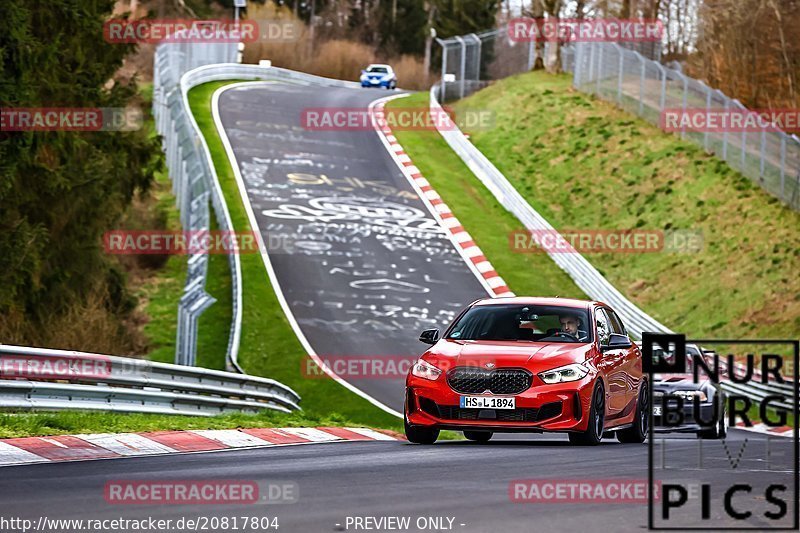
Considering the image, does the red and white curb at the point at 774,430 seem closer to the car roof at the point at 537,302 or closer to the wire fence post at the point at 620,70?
the car roof at the point at 537,302

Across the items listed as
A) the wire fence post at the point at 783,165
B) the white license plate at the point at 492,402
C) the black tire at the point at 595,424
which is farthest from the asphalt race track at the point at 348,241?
the white license plate at the point at 492,402

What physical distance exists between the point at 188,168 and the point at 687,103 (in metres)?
16.0

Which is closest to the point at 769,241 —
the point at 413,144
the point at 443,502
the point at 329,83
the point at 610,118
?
the point at 610,118

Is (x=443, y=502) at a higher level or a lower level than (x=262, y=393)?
higher

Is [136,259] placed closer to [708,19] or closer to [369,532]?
[708,19]

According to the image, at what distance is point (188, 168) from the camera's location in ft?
127

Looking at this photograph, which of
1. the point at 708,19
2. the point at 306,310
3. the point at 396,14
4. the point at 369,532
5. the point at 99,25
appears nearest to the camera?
the point at 369,532

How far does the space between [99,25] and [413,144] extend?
18.7m

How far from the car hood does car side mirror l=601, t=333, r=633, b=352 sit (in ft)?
1.26

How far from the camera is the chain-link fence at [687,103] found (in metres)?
36.9

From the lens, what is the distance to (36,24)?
29.9 meters

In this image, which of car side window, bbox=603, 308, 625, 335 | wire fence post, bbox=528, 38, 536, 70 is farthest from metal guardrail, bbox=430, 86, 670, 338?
car side window, bbox=603, 308, 625, 335

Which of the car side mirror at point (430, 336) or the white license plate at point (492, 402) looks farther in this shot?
the car side mirror at point (430, 336)

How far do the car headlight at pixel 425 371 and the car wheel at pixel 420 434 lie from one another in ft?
1.79
